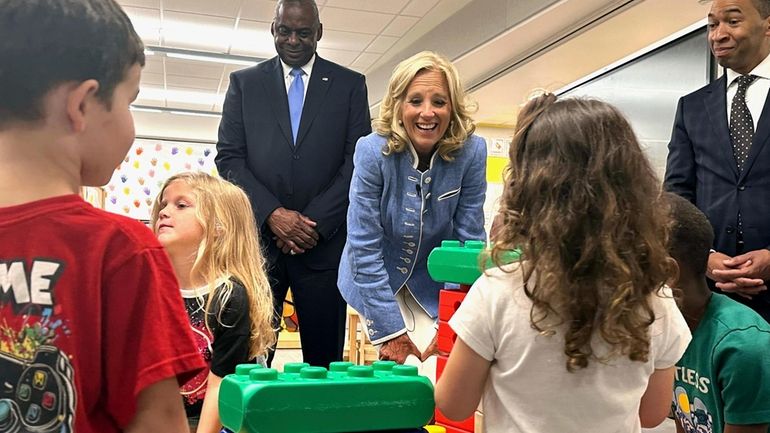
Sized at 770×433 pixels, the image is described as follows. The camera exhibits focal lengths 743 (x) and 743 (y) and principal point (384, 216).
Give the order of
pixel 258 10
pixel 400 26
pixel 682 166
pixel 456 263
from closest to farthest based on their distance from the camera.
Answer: pixel 456 263
pixel 682 166
pixel 258 10
pixel 400 26

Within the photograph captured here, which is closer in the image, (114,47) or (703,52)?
(114,47)

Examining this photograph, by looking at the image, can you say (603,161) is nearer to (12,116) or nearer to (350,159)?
(12,116)

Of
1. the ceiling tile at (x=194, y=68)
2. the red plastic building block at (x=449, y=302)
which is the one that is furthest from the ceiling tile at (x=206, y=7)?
the red plastic building block at (x=449, y=302)

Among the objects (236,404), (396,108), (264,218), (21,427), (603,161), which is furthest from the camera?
(264,218)

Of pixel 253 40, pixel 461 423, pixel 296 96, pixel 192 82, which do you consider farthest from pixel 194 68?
pixel 461 423

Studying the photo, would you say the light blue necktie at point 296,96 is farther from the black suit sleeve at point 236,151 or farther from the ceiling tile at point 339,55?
the ceiling tile at point 339,55

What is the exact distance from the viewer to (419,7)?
20.2 feet

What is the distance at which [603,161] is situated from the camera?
1192 millimetres

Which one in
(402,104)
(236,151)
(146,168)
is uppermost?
(146,168)

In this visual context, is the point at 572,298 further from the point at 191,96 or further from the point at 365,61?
the point at 191,96

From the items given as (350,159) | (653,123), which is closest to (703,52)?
(653,123)

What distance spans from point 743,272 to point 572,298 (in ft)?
3.28

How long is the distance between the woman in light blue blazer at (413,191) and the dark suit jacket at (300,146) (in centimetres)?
32

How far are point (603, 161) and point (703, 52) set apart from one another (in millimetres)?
4541
